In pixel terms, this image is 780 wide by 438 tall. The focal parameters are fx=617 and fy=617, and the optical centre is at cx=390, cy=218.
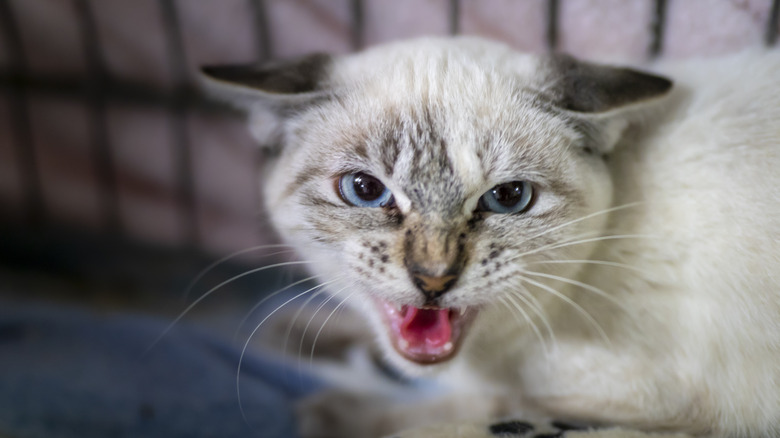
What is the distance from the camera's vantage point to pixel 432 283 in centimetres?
110

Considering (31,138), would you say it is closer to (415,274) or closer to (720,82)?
(415,274)

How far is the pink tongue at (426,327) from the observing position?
1.26m

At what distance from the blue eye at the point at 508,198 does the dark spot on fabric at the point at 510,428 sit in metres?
0.44

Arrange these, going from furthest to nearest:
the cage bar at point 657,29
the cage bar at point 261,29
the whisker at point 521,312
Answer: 1. the cage bar at point 261,29
2. the cage bar at point 657,29
3. the whisker at point 521,312

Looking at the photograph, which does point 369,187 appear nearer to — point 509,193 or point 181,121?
point 509,193

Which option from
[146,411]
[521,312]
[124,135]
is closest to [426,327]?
[521,312]

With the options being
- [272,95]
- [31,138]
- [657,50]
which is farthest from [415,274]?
[31,138]

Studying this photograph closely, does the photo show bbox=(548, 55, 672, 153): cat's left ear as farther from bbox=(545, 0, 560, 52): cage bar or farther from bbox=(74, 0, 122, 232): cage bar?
bbox=(74, 0, 122, 232): cage bar

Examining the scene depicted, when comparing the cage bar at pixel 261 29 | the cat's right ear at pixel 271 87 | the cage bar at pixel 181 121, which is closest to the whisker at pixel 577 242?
the cat's right ear at pixel 271 87

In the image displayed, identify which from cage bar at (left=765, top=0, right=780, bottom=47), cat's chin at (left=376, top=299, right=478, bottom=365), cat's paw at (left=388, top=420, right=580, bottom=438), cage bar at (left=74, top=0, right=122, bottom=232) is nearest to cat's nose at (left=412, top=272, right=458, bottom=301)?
cat's chin at (left=376, top=299, right=478, bottom=365)

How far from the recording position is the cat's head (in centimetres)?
114

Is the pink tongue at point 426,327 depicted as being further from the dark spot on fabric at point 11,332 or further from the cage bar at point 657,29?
the dark spot on fabric at point 11,332

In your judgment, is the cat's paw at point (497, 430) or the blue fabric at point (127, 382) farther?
the blue fabric at point (127, 382)

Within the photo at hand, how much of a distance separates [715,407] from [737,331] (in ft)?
0.56
